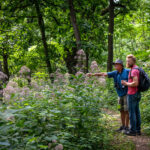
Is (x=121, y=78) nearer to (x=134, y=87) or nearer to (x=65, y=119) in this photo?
(x=134, y=87)

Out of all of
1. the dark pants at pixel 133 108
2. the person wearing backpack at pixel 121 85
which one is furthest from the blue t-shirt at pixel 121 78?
the dark pants at pixel 133 108

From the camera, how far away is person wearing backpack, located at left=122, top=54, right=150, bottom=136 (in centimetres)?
506

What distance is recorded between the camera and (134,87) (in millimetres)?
5180

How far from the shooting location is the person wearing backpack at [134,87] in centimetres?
506

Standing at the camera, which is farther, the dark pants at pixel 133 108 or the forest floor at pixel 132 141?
the dark pants at pixel 133 108

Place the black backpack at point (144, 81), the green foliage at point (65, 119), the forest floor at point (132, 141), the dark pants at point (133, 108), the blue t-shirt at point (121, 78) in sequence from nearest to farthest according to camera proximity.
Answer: the green foliage at point (65, 119)
the forest floor at point (132, 141)
the black backpack at point (144, 81)
the dark pants at point (133, 108)
the blue t-shirt at point (121, 78)

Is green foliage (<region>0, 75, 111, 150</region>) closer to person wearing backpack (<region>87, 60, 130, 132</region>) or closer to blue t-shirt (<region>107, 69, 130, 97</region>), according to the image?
person wearing backpack (<region>87, 60, 130, 132</region>)

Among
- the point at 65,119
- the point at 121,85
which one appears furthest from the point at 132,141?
the point at 65,119

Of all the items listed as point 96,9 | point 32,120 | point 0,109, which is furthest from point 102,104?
point 96,9

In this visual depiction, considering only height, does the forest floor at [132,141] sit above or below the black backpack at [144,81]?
below

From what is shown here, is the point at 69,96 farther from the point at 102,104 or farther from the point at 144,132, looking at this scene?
the point at 144,132

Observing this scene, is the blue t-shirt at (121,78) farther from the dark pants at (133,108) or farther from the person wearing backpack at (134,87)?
the dark pants at (133,108)

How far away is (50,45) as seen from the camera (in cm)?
1320

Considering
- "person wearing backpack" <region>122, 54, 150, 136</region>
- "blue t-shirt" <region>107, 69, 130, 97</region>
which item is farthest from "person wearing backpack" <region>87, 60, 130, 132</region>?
"person wearing backpack" <region>122, 54, 150, 136</region>
